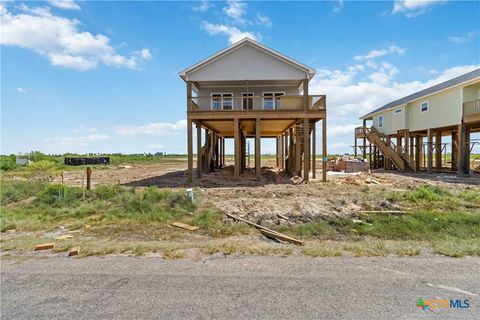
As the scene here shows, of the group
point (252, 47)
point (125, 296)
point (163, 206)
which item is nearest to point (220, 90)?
point (252, 47)

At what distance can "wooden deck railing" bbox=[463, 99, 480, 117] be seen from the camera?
1753 centimetres

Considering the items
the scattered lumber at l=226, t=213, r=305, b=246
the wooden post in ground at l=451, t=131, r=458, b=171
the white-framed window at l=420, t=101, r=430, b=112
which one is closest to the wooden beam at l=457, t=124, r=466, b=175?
the white-framed window at l=420, t=101, r=430, b=112

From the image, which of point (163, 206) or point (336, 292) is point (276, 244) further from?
point (163, 206)

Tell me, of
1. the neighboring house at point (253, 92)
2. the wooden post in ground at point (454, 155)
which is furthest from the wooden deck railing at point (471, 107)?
the neighboring house at point (253, 92)

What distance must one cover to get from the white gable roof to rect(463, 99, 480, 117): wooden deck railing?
439 inches

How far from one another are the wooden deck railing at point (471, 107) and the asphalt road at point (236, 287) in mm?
17803

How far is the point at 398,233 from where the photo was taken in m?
6.54

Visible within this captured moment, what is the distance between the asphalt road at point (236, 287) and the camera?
3.24 m

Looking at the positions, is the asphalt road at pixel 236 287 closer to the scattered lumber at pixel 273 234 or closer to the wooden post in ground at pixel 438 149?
the scattered lumber at pixel 273 234

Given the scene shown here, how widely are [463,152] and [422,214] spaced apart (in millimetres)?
16091

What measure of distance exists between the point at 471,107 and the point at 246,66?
605 inches

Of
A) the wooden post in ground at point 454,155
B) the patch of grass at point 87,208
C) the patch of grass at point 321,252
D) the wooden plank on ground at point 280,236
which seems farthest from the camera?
the wooden post in ground at point 454,155

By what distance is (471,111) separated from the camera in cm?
1811

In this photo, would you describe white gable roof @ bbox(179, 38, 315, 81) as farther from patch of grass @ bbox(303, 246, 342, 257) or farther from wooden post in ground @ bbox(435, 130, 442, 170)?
wooden post in ground @ bbox(435, 130, 442, 170)
